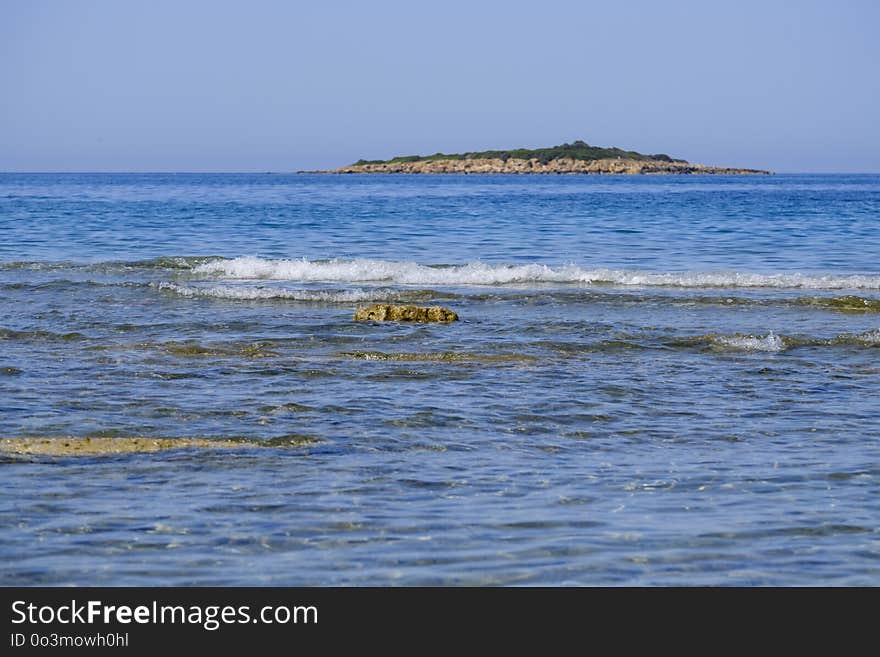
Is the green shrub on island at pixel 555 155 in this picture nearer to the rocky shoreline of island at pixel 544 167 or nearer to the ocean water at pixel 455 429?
the rocky shoreline of island at pixel 544 167

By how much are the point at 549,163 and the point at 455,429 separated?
181m

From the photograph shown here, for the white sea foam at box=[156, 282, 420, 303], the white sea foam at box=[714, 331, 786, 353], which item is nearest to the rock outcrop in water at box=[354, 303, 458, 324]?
the white sea foam at box=[156, 282, 420, 303]

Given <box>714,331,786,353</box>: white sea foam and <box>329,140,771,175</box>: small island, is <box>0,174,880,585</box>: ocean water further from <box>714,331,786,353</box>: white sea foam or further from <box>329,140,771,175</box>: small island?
<box>329,140,771,175</box>: small island

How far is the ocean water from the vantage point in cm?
562

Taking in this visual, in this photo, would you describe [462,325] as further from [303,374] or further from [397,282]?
[397,282]

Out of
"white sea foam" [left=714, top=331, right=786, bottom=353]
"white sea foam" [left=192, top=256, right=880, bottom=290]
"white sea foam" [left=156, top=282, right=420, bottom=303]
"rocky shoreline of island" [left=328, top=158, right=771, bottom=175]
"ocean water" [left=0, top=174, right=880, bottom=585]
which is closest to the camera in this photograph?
"ocean water" [left=0, top=174, right=880, bottom=585]

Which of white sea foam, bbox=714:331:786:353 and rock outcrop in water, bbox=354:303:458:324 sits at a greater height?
rock outcrop in water, bbox=354:303:458:324

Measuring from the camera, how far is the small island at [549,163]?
182375 mm

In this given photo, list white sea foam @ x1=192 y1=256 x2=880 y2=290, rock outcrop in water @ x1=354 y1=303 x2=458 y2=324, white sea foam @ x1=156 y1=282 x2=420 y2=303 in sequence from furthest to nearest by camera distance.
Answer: white sea foam @ x1=192 y1=256 x2=880 y2=290 < white sea foam @ x1=156 y1=282 x2=420 y2=303 < rock outcrop in water @ x1=354 y1=303 x2=458 y2=324

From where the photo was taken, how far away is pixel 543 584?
5.24m

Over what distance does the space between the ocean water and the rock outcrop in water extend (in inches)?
16.6

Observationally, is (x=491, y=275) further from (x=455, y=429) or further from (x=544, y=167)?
(x=544, y=167)

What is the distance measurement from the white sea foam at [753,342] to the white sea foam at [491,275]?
22.8ft
